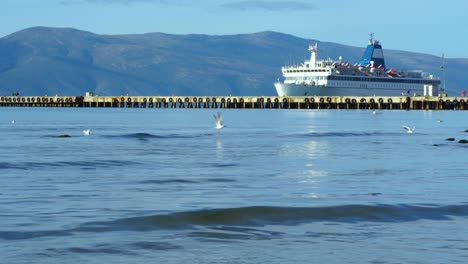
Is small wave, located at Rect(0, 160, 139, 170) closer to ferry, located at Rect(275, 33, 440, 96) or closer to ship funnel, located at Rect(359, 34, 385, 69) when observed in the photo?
ferry, located at Rect(275, 33, 440, 96)

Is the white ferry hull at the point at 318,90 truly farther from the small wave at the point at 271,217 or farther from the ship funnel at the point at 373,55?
the small wave at the point at 271,217

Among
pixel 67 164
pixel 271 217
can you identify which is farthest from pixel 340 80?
pixel 271 217

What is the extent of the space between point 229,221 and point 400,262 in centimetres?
464

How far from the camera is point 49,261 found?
12.5 meters

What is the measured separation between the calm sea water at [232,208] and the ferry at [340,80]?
116614mm

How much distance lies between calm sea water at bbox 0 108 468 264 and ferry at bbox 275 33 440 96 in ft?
383

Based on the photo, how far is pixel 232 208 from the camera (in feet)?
58.8

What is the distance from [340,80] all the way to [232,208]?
446 feet

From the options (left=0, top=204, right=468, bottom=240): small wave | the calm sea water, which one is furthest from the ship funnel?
(left=0, top=204, right=468, bottom=240): small wave

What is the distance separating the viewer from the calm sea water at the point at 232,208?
1338cm

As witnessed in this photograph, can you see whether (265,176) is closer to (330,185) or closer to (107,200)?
(330,185)

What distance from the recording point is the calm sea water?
1338 cm

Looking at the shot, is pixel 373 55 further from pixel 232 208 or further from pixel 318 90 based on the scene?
pixel 232 208

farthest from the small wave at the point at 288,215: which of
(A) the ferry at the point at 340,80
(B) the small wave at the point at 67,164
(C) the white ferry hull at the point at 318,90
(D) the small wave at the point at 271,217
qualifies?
(C) the white ferry hull at the point at 318,90
